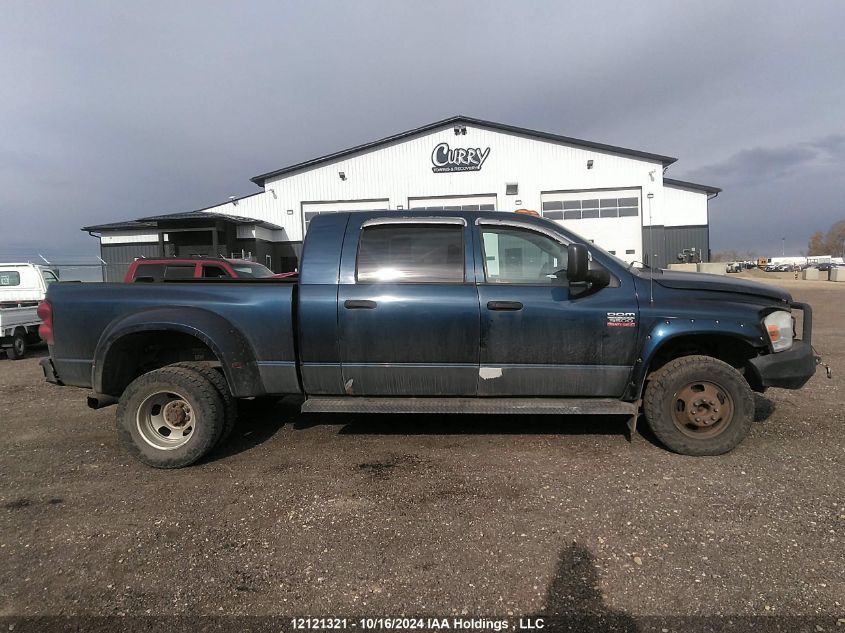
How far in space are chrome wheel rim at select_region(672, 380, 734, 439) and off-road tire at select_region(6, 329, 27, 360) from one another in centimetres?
1154

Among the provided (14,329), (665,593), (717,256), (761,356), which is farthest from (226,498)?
(717,256)

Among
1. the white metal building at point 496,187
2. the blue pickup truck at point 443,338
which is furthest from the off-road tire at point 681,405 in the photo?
the white metal building at point 496,187

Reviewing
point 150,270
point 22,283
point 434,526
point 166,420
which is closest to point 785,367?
point 434,526

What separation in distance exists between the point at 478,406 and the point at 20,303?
1112 centimetres

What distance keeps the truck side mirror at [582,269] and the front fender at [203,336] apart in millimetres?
2592

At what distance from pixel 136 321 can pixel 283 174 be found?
25.0 metres

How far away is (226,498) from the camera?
339 cm

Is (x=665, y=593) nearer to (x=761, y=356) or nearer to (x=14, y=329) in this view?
(x=761, y=356)

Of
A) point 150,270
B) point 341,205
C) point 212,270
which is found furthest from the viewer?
point 341,205

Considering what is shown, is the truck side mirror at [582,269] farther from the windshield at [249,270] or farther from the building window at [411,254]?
the windshield at [249,270]

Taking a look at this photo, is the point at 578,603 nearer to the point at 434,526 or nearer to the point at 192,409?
the point at 434,526

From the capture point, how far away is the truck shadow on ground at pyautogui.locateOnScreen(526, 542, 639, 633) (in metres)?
2.18

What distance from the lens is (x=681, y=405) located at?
3916 millimetres

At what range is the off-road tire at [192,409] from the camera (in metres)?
3.85
